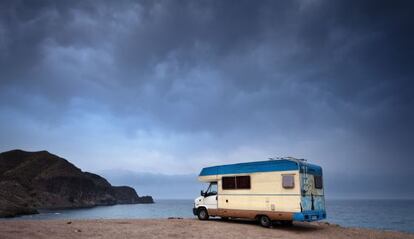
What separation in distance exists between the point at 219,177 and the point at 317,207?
564 cm

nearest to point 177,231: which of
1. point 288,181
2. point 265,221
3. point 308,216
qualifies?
point 265,221

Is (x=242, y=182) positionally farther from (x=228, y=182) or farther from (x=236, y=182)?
(x=228, y=182)

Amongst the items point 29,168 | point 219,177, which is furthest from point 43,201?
point 219,177

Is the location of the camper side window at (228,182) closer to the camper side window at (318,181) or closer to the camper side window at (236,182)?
the camper side window at (236,182)

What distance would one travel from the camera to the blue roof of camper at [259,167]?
17328 millimetres

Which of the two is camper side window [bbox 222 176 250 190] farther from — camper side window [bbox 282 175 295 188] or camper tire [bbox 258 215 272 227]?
camper side window [bbox 282 175 295 188]

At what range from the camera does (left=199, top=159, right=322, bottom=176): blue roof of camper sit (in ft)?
56.9

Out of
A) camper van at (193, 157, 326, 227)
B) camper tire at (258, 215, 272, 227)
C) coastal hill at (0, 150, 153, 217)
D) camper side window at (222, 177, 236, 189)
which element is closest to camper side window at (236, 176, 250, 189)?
camper van at (193, 157, 326, 227)

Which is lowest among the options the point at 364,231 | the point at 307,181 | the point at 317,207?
the point at 364,231

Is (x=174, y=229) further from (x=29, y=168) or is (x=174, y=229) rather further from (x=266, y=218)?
(x=29, y=168)

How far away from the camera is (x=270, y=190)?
17703 mm

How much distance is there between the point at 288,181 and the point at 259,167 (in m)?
1.91

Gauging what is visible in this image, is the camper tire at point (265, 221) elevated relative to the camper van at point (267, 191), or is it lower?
lower

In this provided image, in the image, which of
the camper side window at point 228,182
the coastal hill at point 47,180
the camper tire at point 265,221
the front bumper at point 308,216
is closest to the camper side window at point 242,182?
the camper side window at point 228,182
